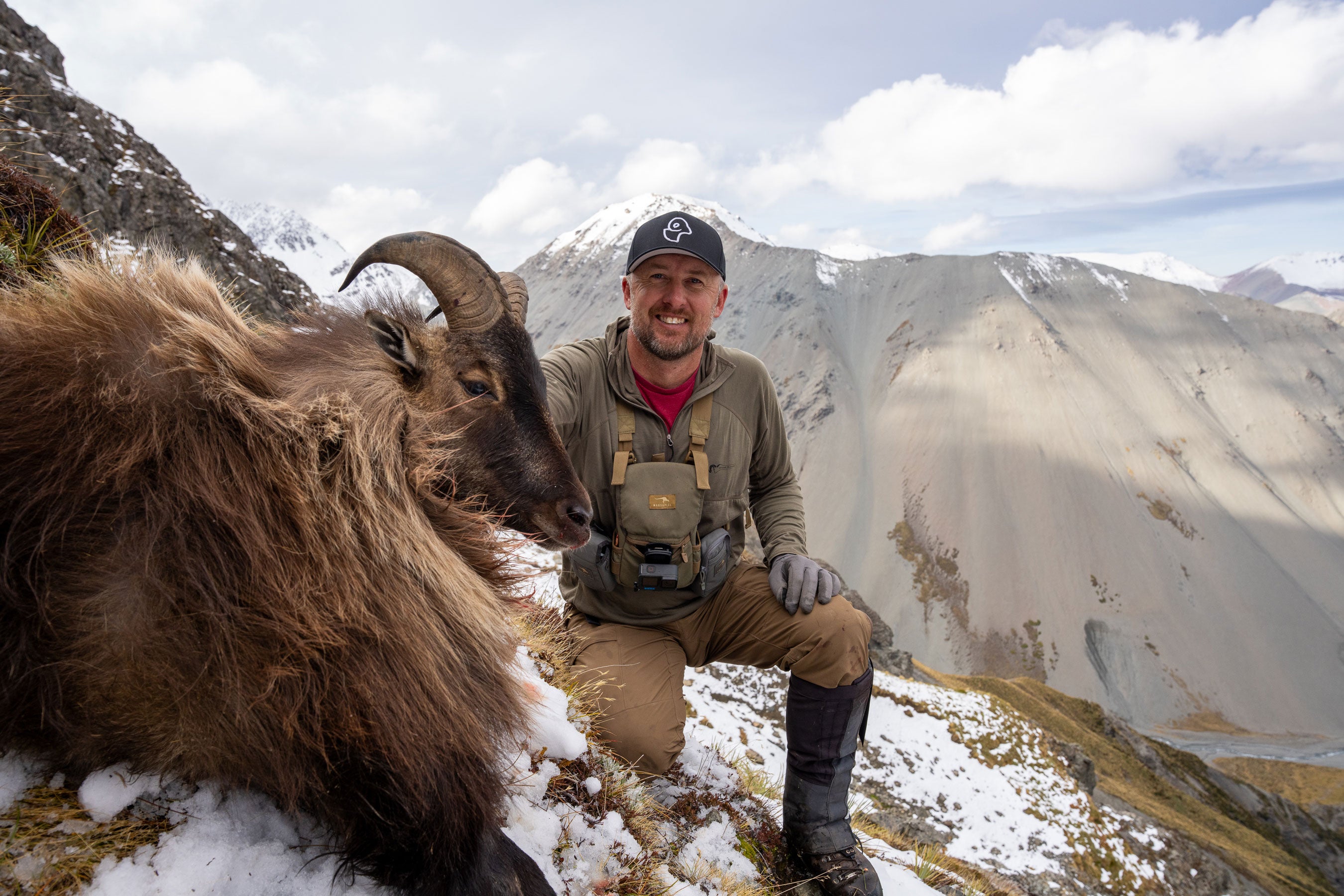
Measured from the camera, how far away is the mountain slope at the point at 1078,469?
99.8m

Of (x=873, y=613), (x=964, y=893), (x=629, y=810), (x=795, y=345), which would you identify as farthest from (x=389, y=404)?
(x=795, y=345)

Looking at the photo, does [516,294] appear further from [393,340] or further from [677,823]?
[677,823]

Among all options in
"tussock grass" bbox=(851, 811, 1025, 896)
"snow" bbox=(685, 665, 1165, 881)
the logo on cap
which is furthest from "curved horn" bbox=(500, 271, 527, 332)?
"snow" bbox=(685, 665, 1165, 881)

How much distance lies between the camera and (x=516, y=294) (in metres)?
3.28

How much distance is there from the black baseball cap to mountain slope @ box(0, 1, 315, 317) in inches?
544

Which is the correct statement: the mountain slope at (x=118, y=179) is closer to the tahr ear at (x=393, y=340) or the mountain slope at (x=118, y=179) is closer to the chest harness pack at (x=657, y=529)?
the chest harness pack at (x=657, y=529)

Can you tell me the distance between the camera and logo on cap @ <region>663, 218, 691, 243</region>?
428 cm

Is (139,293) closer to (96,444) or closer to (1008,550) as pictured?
(96,444)

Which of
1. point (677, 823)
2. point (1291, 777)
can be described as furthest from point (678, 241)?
point (1291, 777)

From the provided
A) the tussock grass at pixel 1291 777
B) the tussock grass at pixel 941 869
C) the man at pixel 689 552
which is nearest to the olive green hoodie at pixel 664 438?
the man at pixel 689 552

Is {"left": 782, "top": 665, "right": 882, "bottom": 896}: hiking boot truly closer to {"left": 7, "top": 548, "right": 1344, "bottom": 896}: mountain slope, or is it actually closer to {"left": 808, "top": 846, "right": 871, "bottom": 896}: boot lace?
{"left": 808, "top": 846, "right": 871, "bottom": 896}: boot lace

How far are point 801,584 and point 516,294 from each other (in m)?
2.30

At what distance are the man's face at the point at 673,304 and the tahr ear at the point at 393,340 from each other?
182 centimetres

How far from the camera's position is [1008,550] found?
11288 centimetres
